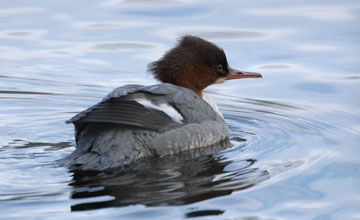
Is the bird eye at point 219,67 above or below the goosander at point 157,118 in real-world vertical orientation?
above

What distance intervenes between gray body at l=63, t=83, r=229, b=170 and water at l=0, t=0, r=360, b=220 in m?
0.15

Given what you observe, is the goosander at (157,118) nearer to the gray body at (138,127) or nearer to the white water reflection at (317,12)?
the gray body at (138,127)

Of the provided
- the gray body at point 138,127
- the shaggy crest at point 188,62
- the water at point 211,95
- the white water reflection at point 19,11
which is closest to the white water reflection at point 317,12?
the water at point 211,95

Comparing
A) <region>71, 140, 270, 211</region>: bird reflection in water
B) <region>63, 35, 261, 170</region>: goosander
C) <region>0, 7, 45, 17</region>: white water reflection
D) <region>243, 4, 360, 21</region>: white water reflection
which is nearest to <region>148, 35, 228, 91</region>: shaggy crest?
<region>63, 35, 261, 170</region>: goosander

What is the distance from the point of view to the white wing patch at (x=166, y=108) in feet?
23.5

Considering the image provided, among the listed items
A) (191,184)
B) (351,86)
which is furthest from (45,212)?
(351,86)

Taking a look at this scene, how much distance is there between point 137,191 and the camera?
245 inches

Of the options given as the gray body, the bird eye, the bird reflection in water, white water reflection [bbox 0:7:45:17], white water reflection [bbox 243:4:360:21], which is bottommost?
the bird reflection in water

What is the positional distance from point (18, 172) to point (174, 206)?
1611mm

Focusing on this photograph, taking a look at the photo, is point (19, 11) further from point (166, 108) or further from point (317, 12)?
point (166, 108)

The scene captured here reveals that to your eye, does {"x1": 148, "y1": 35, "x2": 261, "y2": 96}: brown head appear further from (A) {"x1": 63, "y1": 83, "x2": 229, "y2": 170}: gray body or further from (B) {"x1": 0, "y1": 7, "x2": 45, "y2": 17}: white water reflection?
(B) {"x1": 0, "y1": 7, "x2": 45, "y2": 17}: white water reflection

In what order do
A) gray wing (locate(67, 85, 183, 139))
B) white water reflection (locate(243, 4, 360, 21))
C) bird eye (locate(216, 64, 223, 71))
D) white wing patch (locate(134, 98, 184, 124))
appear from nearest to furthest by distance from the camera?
gray wing (locate(67, 85, 183, 139)) < white wing patch (locate(134, 98, 184, 124)) < bird eye (locate(216, 64, 223, 71)) < white water reflection (locate(243, 4, 360, 21))

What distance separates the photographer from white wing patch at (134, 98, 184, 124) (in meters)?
7.17

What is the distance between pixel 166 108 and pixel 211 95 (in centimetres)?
283
